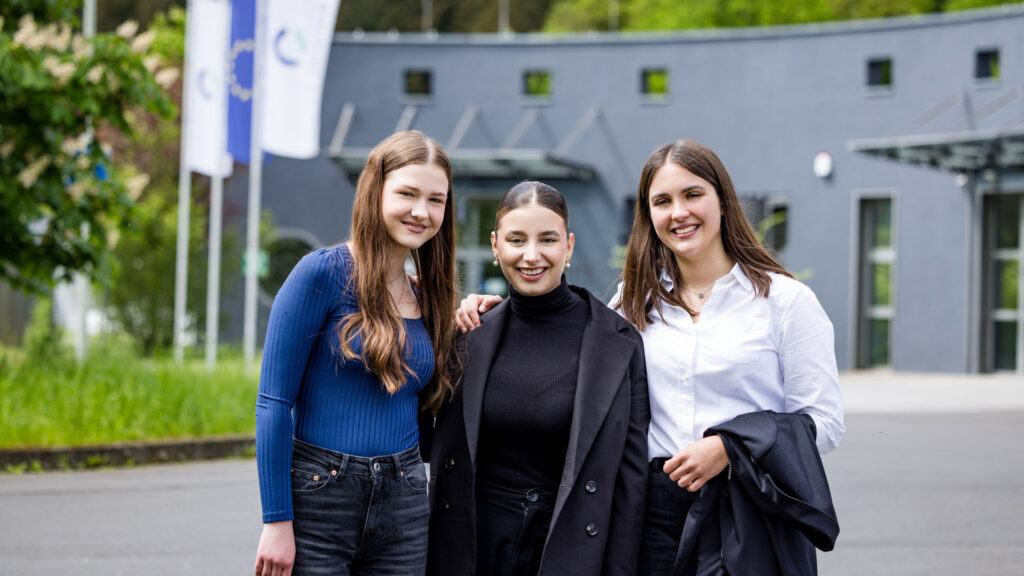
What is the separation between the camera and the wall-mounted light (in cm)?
2444

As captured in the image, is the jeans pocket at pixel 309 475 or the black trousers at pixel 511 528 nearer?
the jeans pocket at pixel 309 475

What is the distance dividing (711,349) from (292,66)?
13.1 m

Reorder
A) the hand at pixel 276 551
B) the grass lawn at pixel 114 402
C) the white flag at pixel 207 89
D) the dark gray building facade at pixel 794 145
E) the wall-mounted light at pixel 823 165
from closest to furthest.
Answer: the hand at pixel 276 551, the grass lawn at pixel 114 402, the white flag at pixel 207 89, the dark gray building facade at pixel 794 145, the wall-mounted light at pixel 823 165

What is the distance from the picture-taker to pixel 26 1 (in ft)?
39.3

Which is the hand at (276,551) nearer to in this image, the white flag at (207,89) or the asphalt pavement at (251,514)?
the asphalt pavement at (251,514)

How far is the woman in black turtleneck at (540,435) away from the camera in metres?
3.32

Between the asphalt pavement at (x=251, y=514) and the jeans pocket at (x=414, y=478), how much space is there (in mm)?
3403

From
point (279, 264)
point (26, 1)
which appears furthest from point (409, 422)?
point (279, 264)

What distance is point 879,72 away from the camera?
24750 millimetres

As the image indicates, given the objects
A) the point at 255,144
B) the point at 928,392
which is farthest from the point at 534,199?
the point at 928,392

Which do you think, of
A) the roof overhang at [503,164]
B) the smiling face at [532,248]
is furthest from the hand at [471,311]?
the roof overhang at [503,164]

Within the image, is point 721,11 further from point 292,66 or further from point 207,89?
point 292,66

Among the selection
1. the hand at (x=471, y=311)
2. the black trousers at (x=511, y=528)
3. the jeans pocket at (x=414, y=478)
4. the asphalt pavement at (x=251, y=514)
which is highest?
the hand at (x=471, y=311)

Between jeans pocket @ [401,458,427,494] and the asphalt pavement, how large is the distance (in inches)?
134
